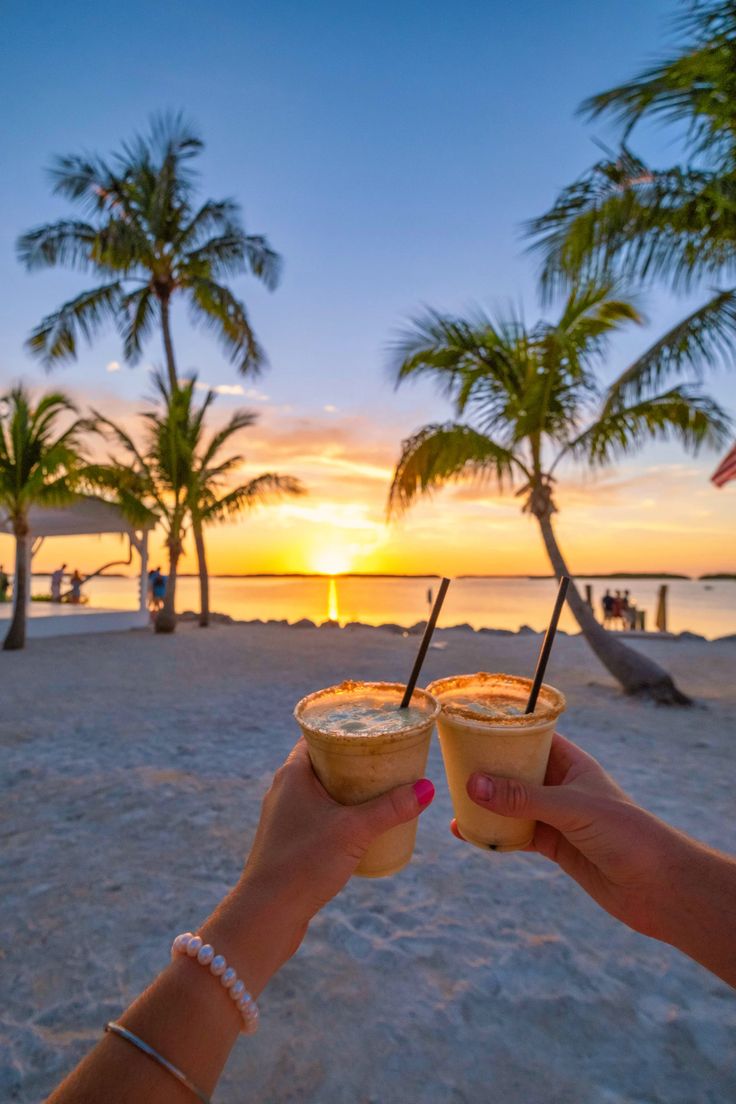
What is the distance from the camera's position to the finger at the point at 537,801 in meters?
1.51

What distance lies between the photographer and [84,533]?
16500 mm

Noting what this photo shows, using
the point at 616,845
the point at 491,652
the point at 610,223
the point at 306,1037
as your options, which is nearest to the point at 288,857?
the point at 616,845

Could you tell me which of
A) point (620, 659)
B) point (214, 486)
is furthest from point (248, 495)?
point (620, 659)

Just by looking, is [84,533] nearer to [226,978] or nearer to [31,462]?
[31,462]

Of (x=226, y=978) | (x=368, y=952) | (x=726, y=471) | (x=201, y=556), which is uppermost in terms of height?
(x=726, y=471)

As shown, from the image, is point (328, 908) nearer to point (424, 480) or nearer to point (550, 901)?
point (550, 901)

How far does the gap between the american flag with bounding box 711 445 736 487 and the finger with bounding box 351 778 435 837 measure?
989 cm

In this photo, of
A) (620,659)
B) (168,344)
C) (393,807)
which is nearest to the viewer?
(393,807)

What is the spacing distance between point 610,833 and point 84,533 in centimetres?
1766

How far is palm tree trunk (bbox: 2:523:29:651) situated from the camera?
11.9m

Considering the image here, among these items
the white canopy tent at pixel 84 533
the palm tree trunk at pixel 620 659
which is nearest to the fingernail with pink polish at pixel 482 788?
the palm tree trunk at pixel 620 659

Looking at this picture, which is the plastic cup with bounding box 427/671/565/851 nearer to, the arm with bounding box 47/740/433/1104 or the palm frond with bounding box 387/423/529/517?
the arm with bounding box 47/740/433/1104

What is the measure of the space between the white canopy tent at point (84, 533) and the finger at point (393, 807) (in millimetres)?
14079

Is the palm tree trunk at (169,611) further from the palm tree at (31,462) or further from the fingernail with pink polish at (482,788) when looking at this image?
the fingernail with pink polish at (482,788)
